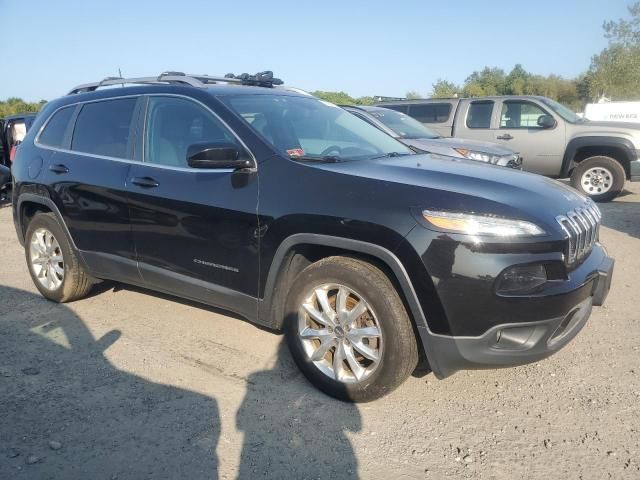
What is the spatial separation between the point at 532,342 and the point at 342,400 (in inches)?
43.0

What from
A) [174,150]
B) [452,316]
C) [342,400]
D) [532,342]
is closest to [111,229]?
[174,150]

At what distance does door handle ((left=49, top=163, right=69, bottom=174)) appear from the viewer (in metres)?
4.31

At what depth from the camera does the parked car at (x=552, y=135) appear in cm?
930

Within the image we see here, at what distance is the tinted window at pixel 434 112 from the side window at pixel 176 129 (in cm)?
782

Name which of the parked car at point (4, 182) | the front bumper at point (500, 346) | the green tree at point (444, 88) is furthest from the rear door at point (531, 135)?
the green tree at point (444, 88)

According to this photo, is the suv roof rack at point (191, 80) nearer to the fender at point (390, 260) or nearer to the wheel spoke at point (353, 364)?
the fender at point (390, 260)

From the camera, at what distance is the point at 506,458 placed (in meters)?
2.57

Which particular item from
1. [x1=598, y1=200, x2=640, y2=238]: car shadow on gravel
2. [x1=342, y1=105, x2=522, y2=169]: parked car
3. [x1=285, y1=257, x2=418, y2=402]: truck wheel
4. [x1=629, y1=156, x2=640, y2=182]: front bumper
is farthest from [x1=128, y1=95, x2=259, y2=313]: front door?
[x1=629, y1=156, x2=640, y2=182]: front bumper

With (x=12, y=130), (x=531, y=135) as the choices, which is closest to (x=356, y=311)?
(x=531, y=135)

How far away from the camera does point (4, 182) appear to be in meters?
9.75

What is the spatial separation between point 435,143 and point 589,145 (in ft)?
11.9

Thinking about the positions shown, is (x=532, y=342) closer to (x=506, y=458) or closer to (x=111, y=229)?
(x=506, y=458)

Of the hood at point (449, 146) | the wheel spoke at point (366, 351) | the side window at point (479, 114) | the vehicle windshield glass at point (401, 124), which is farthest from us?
the side window at point (479, 114)

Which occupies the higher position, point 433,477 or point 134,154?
point 134,154
